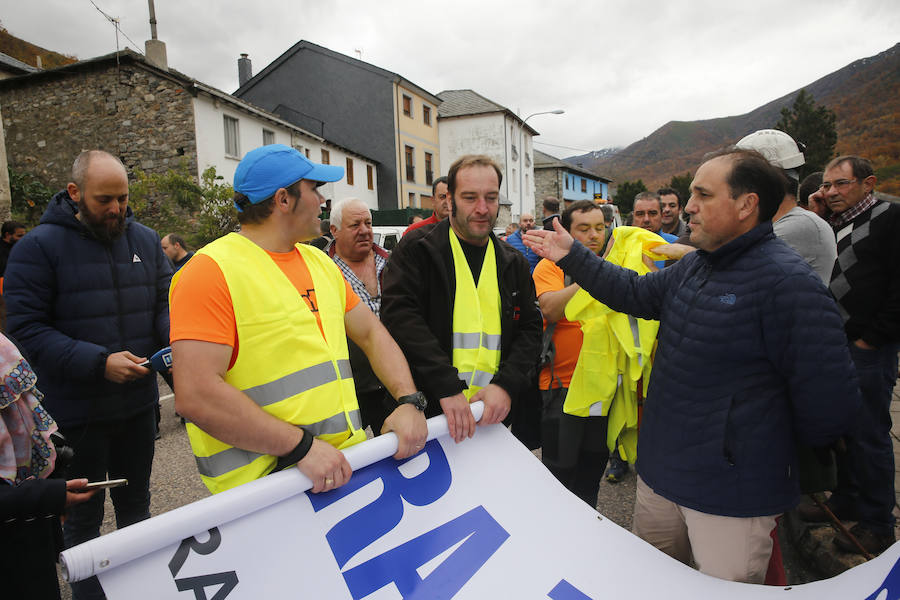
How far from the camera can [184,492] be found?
12.9 ft

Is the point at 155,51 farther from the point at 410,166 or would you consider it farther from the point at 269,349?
the point at 269,349

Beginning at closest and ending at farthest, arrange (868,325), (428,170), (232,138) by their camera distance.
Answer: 1. (868,325)
2. (232,138)
3. (428,170)

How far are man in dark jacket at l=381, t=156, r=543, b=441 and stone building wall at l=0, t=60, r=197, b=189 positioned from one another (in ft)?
54.3

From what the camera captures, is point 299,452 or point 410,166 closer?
point 299,452

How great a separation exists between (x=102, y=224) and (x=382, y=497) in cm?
199

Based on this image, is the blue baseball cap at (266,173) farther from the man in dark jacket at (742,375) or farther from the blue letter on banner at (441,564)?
the man in dark jacket at (742,375)

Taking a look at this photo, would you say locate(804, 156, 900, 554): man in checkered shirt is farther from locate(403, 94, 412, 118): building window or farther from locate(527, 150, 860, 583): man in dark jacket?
locate(403, 94, 412, 118): building window

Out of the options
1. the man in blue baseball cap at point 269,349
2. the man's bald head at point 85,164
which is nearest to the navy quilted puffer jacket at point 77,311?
the man's bald head at point 85,164

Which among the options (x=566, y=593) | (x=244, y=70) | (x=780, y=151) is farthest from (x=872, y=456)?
(x=244, y=70)

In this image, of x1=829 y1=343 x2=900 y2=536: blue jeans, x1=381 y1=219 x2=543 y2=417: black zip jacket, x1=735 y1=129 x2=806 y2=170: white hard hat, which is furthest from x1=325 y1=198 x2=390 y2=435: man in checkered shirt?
x1=829 y1=343 x2=900 y2=536: blue jeans

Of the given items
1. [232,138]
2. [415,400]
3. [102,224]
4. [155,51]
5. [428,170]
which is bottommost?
[415,400]

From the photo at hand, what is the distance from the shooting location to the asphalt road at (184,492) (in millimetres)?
2984

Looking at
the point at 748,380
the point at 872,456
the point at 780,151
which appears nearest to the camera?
the point at 748,380

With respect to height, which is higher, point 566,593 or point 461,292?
point 461,292
